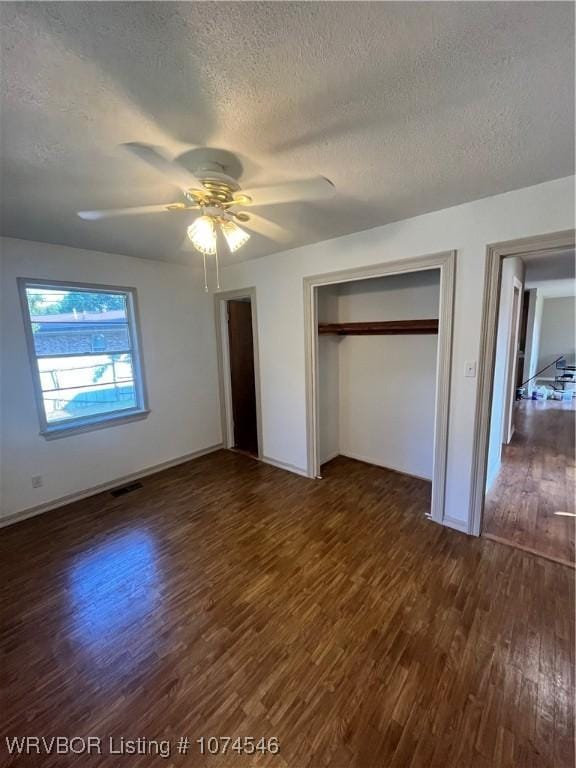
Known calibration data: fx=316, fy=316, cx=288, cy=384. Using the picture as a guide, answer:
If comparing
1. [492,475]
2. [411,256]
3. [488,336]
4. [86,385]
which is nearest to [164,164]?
[411,256]

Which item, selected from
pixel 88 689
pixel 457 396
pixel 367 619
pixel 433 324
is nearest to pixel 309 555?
pixel 367 619

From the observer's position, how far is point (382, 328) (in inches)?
131

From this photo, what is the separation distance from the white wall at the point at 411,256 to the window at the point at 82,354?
1420mm

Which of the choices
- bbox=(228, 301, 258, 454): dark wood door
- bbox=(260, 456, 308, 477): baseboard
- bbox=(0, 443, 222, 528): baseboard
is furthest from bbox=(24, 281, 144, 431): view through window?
bbox=(260, 456, 308, 477): baseboard

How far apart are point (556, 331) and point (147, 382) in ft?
34.4

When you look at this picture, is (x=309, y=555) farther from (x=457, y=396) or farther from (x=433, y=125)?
(x=433, y=125)

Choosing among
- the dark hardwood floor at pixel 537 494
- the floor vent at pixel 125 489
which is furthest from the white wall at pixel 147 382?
the dark hardwood floor at pixel 537 494

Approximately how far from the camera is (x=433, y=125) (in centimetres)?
137

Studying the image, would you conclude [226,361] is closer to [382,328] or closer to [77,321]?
[77,321]

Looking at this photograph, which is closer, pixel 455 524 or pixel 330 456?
pixel 455 524

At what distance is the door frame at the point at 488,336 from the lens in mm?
1954

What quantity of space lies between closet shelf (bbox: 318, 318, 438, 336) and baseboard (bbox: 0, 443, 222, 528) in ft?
7.63

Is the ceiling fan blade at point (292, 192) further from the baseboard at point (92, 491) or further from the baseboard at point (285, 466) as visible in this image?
the baseboard at point (92, 491)

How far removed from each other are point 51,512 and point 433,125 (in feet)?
13.2
